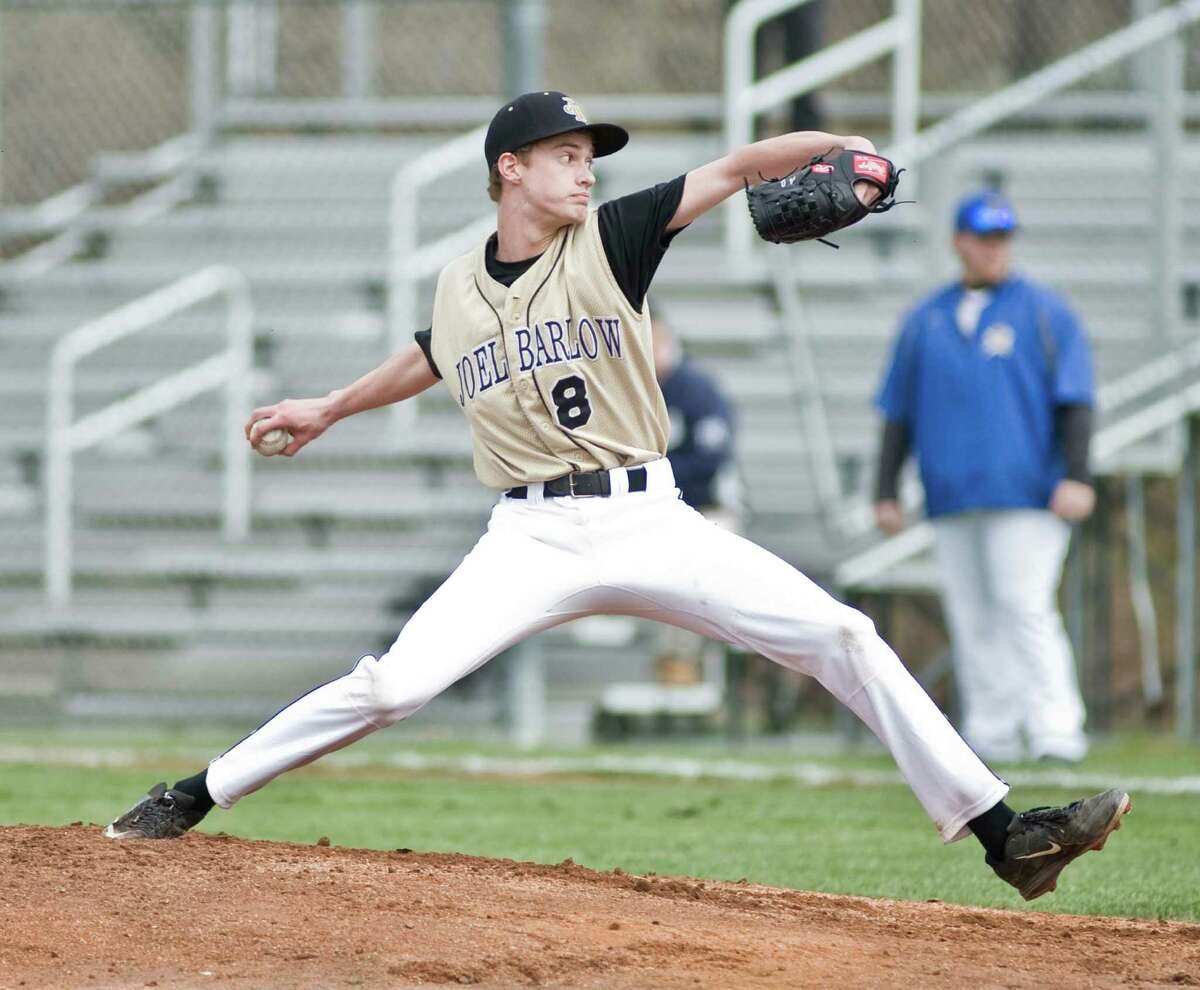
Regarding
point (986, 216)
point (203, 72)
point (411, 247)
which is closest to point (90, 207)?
point (203, 72)

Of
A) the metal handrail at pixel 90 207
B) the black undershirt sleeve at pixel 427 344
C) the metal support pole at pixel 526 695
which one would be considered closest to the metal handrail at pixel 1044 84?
the metal support pole at pixel 526 695

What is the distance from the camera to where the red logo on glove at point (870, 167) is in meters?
4.82

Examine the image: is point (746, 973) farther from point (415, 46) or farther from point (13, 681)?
point (415, 46)

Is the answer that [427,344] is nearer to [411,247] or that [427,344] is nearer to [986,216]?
[986,216]

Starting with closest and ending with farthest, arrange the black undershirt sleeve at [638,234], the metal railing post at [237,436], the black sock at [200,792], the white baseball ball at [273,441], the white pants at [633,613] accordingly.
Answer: the white pants at [633,613], the black undershirt sleeve at [638,234], the black sock at [200,792], the white baseball ball at [273,441], the metal railing post at [237,436]

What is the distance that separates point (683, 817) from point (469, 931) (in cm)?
312

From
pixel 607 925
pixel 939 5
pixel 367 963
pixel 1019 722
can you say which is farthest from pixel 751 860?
pixel 939 5

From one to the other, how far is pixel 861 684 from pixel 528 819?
2645 millimetres

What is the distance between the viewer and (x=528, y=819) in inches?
286

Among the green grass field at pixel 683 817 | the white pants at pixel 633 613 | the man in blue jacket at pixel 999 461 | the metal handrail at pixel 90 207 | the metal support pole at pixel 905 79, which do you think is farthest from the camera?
the metal handrail at pixel 90 207

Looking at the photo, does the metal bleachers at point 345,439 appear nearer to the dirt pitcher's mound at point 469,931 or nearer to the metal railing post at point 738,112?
the metal railing post at point 738,112

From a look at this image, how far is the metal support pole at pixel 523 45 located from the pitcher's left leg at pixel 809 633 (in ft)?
21.7

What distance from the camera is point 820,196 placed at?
4.81m

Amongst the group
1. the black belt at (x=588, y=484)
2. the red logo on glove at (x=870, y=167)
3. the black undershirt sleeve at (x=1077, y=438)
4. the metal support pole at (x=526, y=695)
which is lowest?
the metal support pole at (x=526, y=695)
